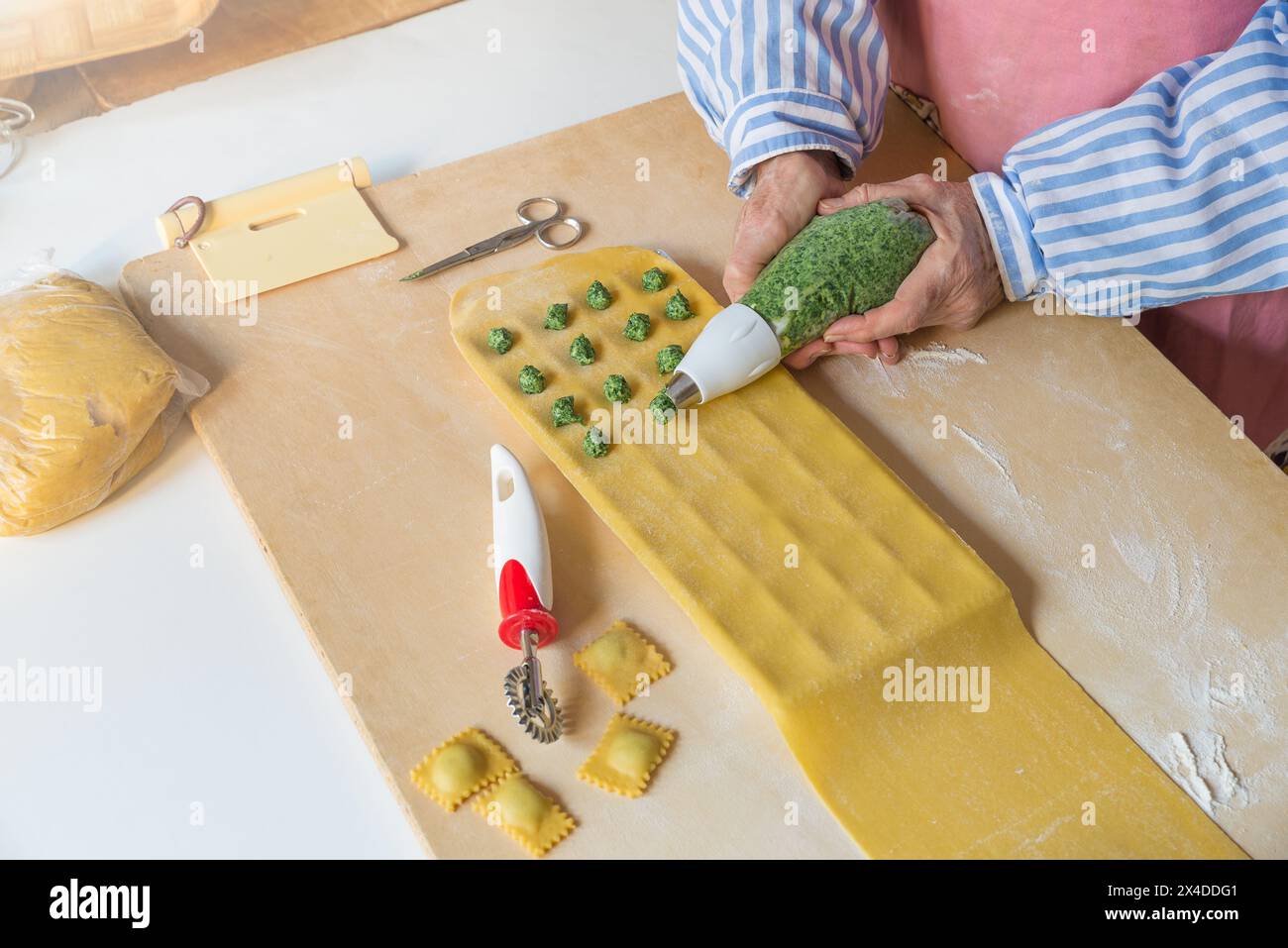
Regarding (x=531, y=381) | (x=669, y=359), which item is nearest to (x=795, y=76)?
(x=669, y=359)

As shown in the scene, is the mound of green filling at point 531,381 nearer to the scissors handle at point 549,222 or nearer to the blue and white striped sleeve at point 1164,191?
the scissors handle at point 549,222

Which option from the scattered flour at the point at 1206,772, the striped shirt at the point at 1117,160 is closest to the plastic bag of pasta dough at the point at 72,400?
the striped shirt at the point at 1117,160

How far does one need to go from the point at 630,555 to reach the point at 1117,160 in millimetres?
698

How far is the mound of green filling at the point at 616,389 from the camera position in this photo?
123 centimetres

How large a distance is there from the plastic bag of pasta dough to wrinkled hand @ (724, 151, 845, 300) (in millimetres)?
648

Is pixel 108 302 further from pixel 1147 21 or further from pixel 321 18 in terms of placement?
pixel 1147 21

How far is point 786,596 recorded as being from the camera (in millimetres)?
1088

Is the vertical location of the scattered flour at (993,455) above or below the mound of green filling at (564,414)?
below

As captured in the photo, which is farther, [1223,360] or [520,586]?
[1223,360]

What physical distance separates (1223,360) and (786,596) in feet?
2.48

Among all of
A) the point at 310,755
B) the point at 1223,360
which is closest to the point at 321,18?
the point at 310,755

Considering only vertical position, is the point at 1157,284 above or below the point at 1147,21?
below

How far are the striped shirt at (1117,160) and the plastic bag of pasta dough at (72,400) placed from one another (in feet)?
2.45

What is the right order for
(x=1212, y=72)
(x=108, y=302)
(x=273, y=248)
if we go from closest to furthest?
(x=1212, y=72)
(x=108, y=302)
(x=273, y=248)
